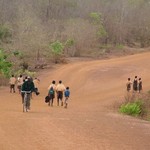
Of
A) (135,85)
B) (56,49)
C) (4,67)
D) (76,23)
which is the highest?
(76,23)

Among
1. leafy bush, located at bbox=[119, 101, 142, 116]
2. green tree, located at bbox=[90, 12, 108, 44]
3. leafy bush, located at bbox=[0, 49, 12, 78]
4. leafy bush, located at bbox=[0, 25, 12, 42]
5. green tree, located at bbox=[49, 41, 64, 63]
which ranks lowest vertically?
leafy bush, located at bbox=[119, 101, 142, 116]

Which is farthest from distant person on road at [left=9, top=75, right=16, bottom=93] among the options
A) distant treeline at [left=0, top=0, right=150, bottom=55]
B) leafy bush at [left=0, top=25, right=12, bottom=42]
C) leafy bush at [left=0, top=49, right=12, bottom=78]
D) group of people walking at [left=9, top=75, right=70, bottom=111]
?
leafy bush at [left=0, top=25, right=12, bottom=42]

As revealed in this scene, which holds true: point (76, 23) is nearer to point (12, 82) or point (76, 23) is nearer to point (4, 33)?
point (4, 33)

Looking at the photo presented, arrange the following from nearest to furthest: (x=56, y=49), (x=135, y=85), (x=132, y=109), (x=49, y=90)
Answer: (x=132, y=109) < (x=49, y=90) < (x=135, y=85) < (x=56, y=49)

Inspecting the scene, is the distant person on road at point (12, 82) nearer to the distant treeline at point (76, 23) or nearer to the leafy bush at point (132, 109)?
the leafy bush at point (132, 109)

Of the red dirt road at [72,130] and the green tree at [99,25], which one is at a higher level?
the green tree at [99,25]

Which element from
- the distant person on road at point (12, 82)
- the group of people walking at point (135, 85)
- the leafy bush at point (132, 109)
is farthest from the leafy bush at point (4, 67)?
the leafy bush at point (132, 109)

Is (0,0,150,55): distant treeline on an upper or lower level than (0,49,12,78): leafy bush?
upper

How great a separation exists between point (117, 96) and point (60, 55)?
1855 centimetres

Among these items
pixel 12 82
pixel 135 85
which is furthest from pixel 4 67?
pixel 135 85

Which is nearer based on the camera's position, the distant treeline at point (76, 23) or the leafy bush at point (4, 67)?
the leafy bush at point (4, 67)

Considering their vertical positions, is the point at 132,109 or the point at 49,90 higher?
the point at 49,90

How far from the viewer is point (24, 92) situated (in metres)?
19.7

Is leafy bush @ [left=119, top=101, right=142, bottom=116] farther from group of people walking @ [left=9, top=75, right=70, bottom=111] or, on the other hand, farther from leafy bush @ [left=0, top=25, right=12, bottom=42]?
leafy bush @ [left=0, top=25, right=12, bottom=42]
